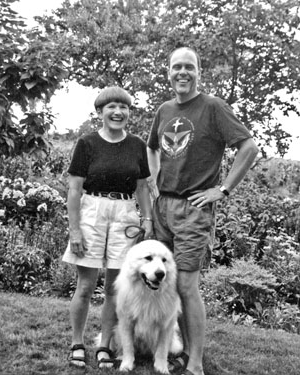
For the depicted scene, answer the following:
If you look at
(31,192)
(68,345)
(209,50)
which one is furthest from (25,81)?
(209,50)

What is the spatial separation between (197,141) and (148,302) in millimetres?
1152

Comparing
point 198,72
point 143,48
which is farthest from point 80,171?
point 143,48

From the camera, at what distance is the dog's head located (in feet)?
11.2

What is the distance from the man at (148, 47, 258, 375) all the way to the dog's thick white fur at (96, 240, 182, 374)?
10cm

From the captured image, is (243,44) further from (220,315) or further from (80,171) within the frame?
(80,171)

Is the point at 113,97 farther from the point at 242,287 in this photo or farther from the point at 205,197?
the point at 242,287

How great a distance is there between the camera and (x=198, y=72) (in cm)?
370

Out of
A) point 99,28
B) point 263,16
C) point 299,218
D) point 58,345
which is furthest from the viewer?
point 99,28

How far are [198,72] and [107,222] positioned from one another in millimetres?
1251

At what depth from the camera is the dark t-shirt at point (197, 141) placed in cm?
352

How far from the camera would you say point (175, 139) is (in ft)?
11.9

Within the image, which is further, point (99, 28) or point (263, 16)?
point (99, 28)

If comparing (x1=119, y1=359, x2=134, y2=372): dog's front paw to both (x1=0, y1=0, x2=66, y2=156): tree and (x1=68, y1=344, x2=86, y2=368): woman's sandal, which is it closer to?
(x1=68, y1=344, x2=86, y2=368): woman's sandal

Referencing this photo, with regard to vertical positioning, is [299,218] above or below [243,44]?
below
